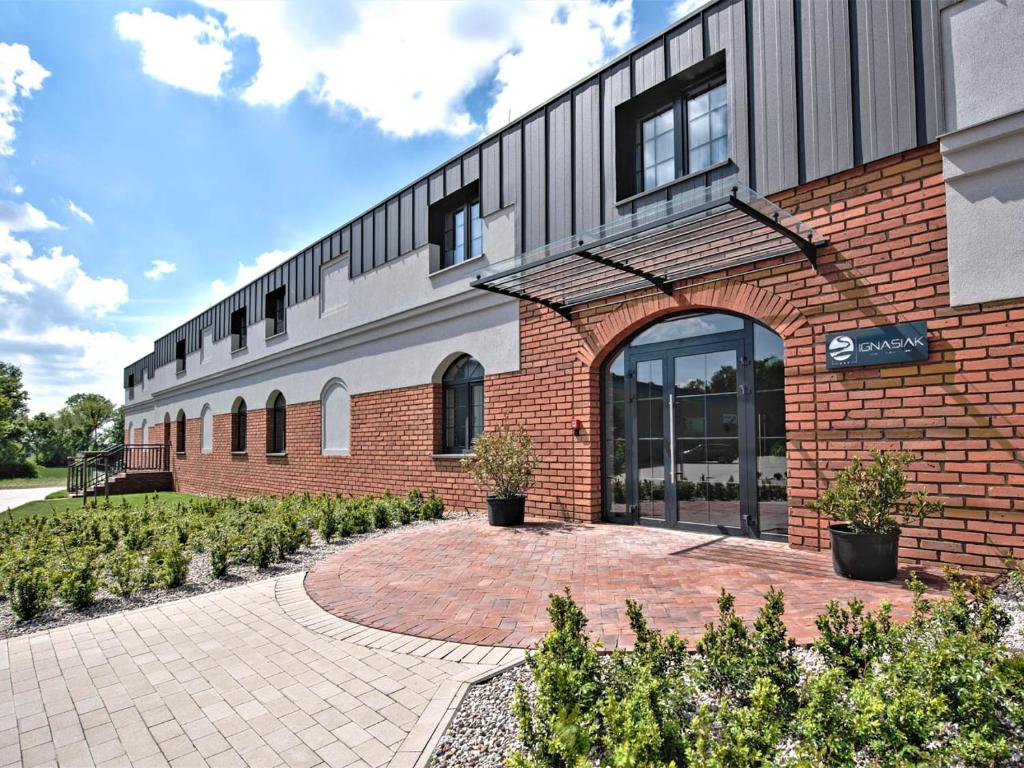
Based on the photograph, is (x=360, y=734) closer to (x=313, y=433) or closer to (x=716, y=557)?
(x=716, y=557)

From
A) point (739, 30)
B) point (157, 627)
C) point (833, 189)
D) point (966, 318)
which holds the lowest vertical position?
point (157, 627)

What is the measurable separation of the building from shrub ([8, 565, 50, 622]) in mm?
5704

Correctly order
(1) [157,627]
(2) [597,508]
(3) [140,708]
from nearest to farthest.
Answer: (3) [140,708], (1) [157,627], (2) [597,508]

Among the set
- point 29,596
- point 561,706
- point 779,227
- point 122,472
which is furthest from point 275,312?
point 561,706

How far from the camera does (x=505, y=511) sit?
8484 mm

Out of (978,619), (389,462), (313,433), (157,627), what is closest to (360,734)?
(157,627)

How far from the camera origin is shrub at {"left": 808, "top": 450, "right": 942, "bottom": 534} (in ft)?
16.1

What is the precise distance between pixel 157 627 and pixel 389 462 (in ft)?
25.1

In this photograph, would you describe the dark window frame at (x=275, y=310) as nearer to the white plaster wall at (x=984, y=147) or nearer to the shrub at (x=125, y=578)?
the shrub at (x=125, y=578)

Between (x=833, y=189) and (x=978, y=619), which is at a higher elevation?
(x=833, y=189)

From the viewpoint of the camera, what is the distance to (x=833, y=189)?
20.2ft

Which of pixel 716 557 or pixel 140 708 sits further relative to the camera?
pixel 716 557

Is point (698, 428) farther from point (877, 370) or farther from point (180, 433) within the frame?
point (180, 433)

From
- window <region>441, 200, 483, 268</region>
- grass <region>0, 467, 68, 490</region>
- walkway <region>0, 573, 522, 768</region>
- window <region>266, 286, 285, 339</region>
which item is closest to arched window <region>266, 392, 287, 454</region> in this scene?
window <region>266, 286, 285, 339</region>
